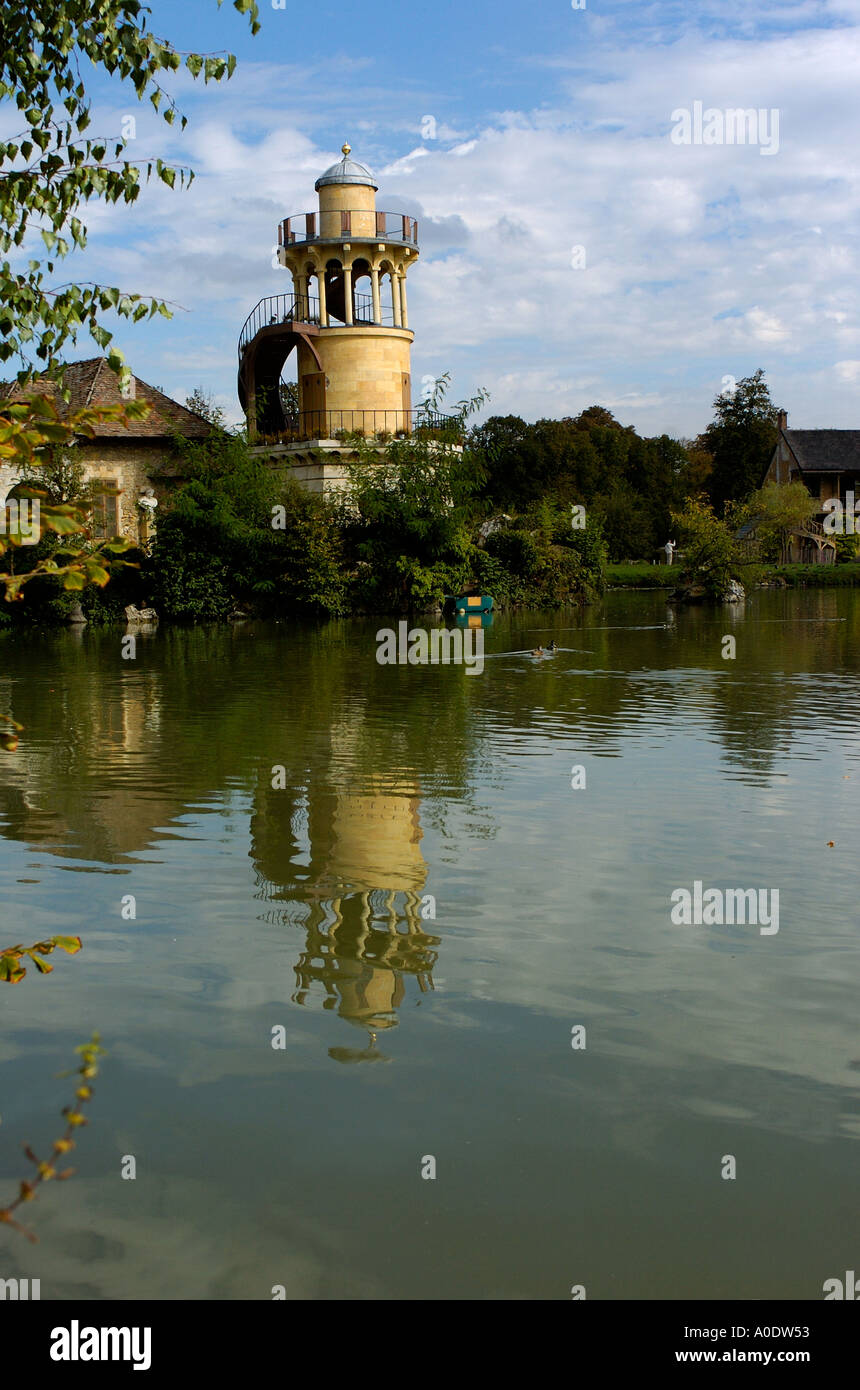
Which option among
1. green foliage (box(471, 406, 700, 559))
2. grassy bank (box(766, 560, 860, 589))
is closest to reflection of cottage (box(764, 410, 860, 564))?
green foliage (box(471, 406, 700, 559))

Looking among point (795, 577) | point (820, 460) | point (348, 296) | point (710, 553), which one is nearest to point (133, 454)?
point (348, 296)

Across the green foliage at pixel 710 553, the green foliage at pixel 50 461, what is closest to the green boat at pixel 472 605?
the green foliage at pixel 710 553

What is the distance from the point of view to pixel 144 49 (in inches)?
247

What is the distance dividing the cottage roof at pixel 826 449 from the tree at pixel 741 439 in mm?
7200

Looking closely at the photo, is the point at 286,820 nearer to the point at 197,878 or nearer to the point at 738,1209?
the point at 197,878

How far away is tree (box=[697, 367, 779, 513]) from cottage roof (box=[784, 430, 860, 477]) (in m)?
7.20

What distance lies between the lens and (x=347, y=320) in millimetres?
54219

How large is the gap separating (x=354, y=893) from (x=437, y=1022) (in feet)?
8.41

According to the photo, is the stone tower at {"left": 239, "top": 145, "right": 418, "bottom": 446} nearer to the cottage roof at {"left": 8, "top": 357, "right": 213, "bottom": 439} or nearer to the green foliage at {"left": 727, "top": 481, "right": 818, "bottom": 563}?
the cottage roof at {"left": 8, "top": 357, "right": 213, "bottom": 439}

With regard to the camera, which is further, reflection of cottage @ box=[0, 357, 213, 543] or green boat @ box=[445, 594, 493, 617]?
reflection of cottage @ box=[0, 357, 213, 543]

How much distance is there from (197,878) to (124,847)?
127 centimetres

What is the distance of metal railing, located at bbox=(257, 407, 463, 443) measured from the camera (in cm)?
5028

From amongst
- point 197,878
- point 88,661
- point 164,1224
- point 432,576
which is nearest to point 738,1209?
point 164,1224

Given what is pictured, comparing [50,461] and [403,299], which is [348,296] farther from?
[50,461]
